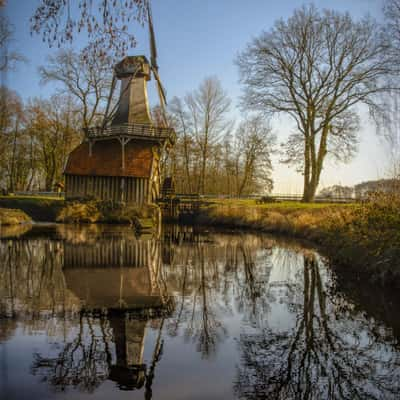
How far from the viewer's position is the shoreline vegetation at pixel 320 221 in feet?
29.1

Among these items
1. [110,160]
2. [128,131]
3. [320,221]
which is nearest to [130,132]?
[128,131]

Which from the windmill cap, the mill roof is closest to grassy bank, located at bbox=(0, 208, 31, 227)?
the mill roof

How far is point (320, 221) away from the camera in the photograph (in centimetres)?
1678

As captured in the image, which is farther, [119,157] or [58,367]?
[119,157]

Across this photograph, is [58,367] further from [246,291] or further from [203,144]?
[203,144]

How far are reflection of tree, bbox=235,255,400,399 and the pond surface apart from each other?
2cm

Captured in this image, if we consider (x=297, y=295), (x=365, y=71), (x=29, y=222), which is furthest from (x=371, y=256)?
(x=29, y=222)

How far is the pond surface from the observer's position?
13.2 ft

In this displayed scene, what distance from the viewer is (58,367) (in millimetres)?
4312

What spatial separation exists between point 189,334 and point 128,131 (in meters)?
21.9

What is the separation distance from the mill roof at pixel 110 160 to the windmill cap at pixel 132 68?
18.7 ft

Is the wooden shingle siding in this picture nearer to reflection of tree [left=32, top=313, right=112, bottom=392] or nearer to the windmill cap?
the windmill cap

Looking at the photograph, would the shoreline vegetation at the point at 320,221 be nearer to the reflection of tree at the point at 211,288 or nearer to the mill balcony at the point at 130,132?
the reflection of tree at the point at 211,288

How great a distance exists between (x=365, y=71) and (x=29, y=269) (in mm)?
21360
